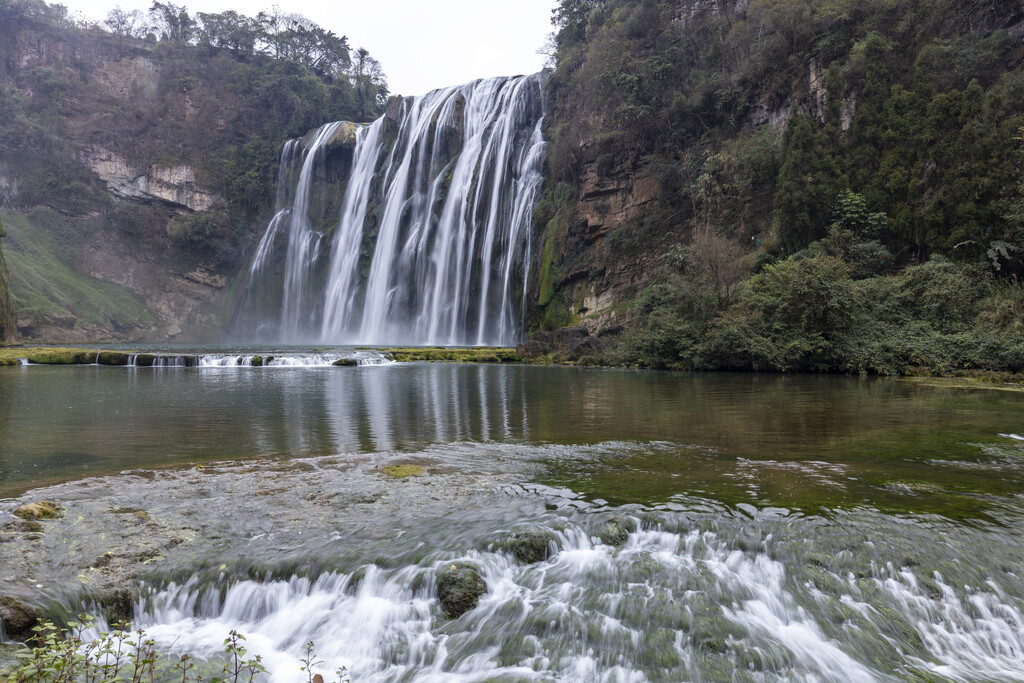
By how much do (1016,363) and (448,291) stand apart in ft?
91.1

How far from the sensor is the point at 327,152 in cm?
5294

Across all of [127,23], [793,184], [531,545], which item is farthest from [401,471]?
[127,23]

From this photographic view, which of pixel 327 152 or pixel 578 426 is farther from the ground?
pixel 327 152

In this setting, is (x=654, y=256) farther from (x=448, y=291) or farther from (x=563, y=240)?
(x=448, y=291)

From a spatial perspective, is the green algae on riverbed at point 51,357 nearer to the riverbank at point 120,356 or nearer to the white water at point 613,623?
the riverbank at point 120,356

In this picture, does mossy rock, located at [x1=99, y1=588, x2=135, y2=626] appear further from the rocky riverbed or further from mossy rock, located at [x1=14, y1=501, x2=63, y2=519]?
mossy rock, located at [x1=14, y1=501, x2=63, y2=519]

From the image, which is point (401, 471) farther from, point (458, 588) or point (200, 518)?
point (458, 588)

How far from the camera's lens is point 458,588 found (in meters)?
3.42

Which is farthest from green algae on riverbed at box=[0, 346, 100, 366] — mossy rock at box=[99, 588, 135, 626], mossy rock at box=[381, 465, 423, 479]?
mossy rock at box=[99, 588, 135, 626]

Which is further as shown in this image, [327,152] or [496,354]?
[327,152]

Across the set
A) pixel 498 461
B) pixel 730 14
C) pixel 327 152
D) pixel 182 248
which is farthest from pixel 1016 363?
pixel 182 248

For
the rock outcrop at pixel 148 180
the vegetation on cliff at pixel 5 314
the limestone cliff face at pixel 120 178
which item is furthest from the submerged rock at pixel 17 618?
the rock outcrop at pixel 148 180

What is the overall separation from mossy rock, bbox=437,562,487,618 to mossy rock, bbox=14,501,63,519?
9.92ft

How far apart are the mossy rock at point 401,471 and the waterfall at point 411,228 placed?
2801 cm
